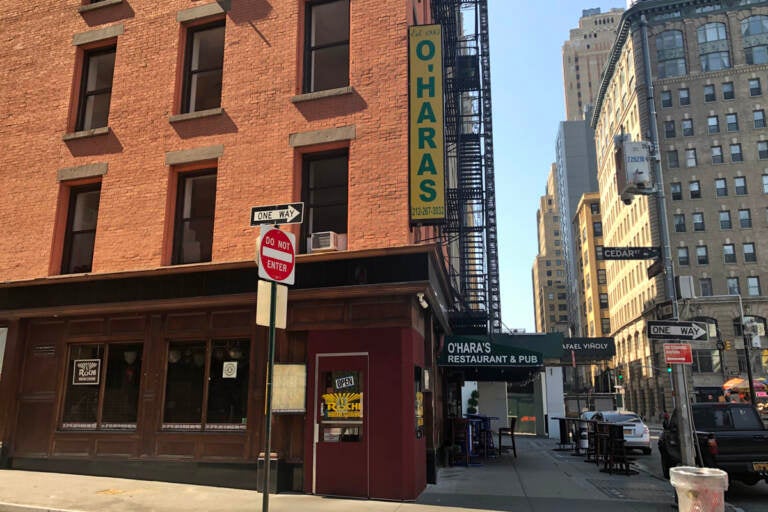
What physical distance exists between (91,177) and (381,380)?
8749mm

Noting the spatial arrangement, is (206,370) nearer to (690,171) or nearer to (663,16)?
(690,171)

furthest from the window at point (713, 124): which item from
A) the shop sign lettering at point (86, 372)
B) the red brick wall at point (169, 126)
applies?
the shop sign lettering at point (86, 372)

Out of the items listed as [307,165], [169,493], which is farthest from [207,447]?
[307,165]

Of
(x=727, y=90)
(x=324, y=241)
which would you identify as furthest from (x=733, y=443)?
(x=727, y=90)

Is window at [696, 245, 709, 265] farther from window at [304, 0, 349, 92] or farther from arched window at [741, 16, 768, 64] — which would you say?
window at [304, 0, 349, 92]

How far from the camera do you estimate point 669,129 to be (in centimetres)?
6831

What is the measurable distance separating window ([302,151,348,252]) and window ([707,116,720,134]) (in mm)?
66991

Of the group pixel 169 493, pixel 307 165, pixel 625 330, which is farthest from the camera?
pixel 625 330

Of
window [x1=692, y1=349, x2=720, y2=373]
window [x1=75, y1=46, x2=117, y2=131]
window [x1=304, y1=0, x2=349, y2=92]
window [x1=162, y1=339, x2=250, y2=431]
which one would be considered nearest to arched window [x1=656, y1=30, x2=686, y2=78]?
window [x1=692, y1=349, x2=720, y2=373]

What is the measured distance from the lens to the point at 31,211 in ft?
47.5

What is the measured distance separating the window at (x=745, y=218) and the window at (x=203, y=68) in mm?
65205

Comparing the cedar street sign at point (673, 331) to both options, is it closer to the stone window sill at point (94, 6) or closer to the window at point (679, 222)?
the stone window sill at point (94, 6)

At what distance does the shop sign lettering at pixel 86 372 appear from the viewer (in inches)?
512

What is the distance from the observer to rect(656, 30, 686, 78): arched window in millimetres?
69500
